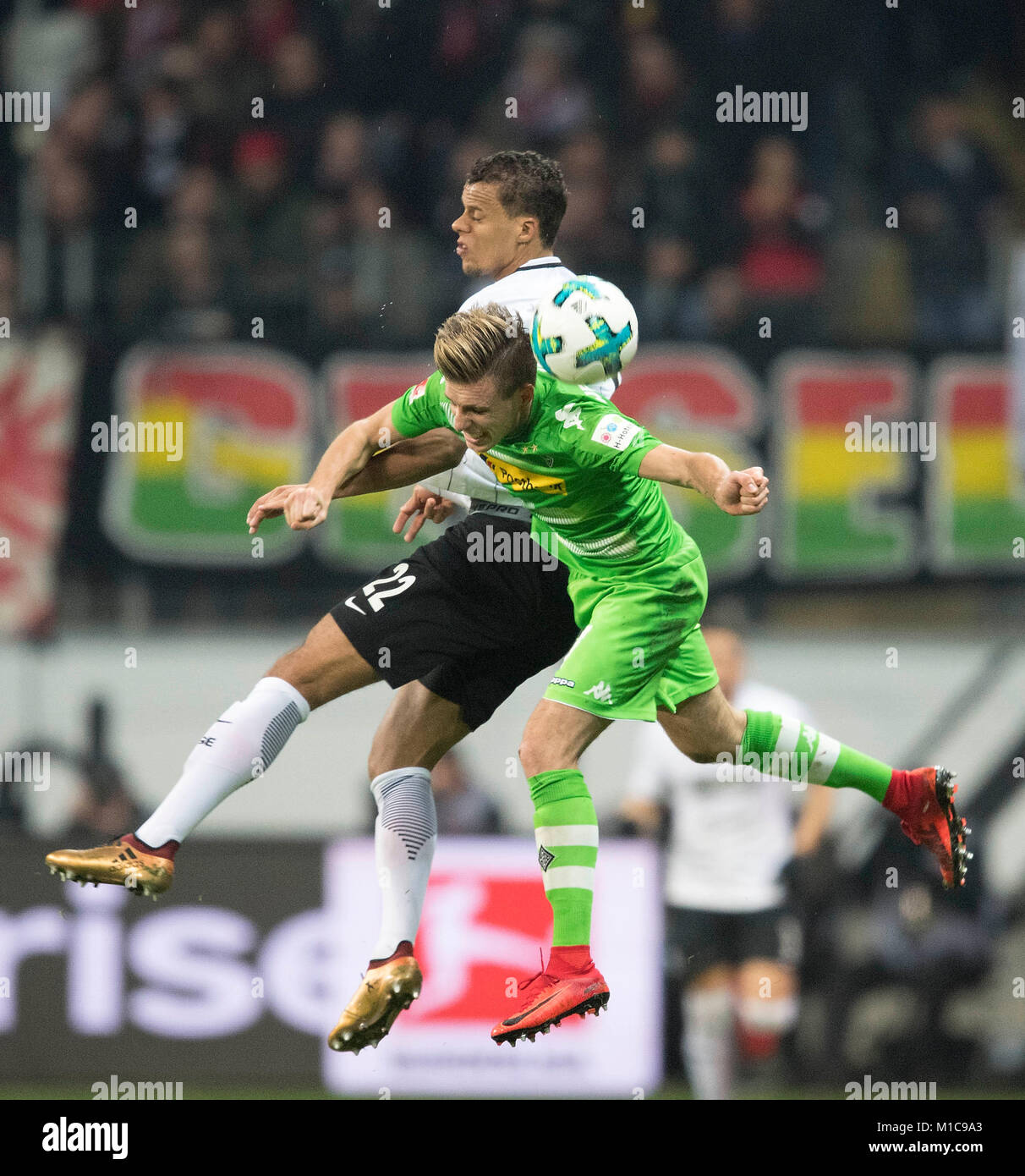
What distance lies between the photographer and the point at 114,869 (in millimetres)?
4777

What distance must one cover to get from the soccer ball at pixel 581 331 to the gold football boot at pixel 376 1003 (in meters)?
1.78

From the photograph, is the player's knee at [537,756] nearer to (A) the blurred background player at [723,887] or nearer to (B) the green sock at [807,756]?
(B) the green sock at [807,756]

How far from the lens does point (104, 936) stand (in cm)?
850

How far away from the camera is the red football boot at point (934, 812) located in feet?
18.5

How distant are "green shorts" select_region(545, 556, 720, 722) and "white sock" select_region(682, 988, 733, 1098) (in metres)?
3.66

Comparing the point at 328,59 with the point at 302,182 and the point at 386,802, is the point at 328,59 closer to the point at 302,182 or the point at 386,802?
the point at 302,182

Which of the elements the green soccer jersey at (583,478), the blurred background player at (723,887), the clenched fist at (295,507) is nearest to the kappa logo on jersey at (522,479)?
the green soccer jersey at (583,478)

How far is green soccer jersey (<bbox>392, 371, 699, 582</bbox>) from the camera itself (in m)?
4.75

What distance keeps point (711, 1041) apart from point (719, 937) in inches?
20.3

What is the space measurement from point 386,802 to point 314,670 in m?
0.53

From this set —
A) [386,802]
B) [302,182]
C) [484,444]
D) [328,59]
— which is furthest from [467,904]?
[328,59]

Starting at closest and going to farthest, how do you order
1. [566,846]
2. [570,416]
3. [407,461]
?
[570,416], [566,846], [407,461]

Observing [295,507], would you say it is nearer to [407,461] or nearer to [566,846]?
[407,461]

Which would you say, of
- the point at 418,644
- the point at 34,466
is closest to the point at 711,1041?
the point at 418,644
